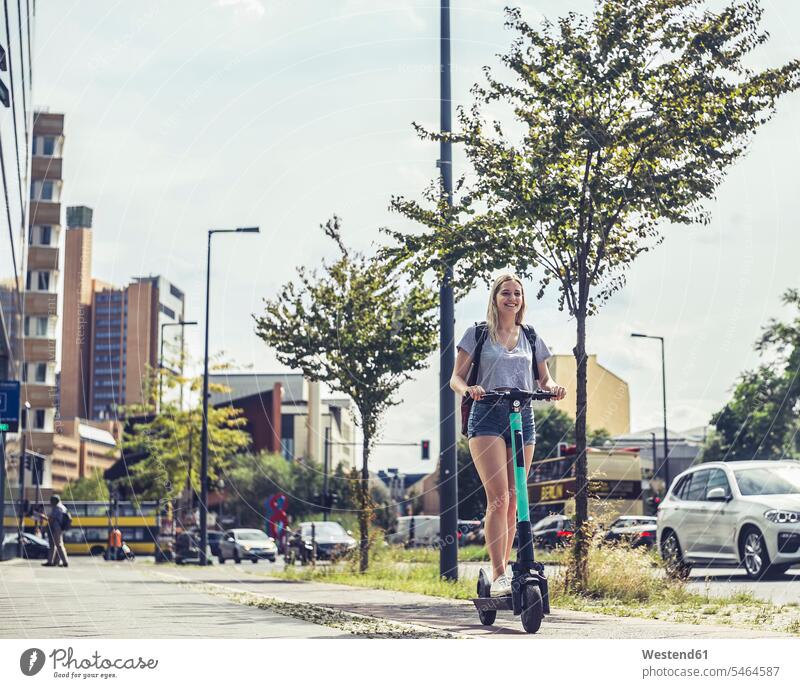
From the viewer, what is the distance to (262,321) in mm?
11641

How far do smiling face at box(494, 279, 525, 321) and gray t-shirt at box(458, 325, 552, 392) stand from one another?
13cm

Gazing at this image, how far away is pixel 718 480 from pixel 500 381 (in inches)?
367

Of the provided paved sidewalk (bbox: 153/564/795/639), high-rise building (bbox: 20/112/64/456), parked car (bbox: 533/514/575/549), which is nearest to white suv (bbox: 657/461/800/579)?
paved sidewalk (bbox: 153/564/795/639)

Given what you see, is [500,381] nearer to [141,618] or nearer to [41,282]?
[141,618]

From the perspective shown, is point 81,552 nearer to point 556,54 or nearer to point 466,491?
point 466,491

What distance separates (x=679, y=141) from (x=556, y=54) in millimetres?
1555

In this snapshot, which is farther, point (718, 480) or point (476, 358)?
point (718, 480)

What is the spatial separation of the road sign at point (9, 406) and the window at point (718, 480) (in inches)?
463

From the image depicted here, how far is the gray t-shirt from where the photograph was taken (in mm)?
5746

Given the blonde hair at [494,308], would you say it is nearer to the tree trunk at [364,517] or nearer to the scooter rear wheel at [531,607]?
the scooter rear wheel at [531,607]

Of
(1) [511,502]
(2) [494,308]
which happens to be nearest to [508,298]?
(2) [494,308]

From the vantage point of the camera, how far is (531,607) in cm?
551

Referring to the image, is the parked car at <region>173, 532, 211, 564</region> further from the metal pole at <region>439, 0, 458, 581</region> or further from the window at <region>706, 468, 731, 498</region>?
the window at <region>706, 468, 731, 498</region>

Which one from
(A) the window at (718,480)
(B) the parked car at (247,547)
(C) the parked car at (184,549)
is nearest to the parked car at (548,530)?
(C) the parked car at (184,549)
